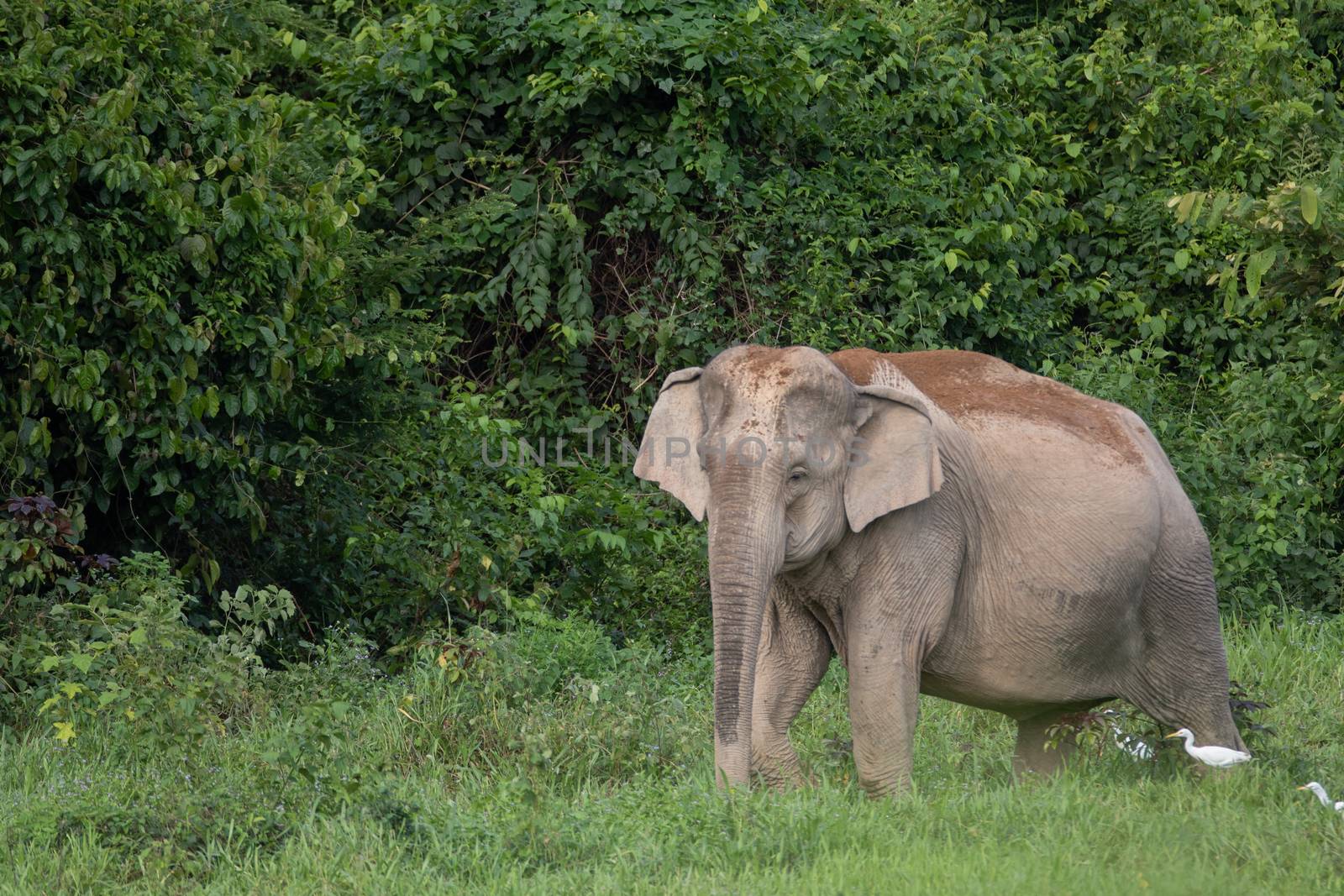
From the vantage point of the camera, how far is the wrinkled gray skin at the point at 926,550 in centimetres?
526

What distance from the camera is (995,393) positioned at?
6.17 metres

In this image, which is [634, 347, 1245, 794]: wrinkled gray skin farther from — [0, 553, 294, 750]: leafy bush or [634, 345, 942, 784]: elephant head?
[0, 553, 294, 750]: leafy bush

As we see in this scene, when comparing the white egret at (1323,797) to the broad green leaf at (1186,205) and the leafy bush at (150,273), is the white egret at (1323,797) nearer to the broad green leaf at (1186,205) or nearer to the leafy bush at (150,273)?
the broad green leaf at (1186,205)

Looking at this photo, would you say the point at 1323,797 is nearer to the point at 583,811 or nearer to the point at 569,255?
the point at 583,811

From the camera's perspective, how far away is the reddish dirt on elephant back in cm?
601

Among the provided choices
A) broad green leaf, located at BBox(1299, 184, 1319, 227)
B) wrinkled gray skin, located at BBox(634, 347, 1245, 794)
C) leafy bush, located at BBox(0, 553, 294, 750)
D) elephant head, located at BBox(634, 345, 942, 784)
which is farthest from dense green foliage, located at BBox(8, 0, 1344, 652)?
elephant head, located at BBox(634, 345, 942, 784)

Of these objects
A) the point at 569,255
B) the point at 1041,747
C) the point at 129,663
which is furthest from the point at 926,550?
the point at 569,255

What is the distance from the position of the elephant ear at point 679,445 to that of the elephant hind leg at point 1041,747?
168 centimetres

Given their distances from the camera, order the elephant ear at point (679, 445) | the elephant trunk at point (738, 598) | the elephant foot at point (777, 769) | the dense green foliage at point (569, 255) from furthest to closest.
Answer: the dense green foliage at point (569, 255)
the elephant foot at point (777, 769)
the elephant ear at point (679, 445)
the elephant trunk at point (738, 598)

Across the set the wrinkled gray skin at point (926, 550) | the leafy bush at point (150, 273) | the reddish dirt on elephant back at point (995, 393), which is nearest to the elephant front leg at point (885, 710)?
the wrinkled gray skin at point (926, 550)

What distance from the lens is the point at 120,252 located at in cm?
732

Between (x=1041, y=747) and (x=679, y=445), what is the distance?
6.28ft

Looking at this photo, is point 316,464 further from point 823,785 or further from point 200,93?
point 823,785

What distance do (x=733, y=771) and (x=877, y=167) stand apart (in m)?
6.33
